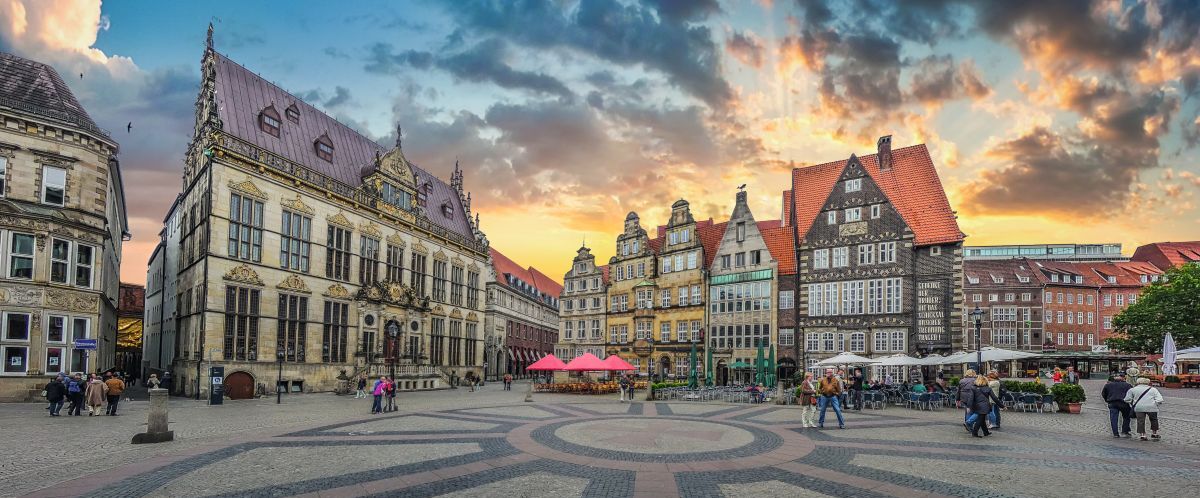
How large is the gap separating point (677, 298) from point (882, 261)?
52.8 feet

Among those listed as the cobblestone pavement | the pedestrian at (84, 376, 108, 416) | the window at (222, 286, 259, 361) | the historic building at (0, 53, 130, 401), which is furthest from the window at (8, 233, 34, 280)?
the pedestrian at (84, 376, 108, 416)

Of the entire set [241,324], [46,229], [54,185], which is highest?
[54,185]

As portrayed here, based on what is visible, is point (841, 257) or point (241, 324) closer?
point (241, 324)

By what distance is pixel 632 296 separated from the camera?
2201 inches

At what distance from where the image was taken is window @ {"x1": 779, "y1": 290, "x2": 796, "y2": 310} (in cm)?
4794

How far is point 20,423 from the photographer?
1936 centimetres

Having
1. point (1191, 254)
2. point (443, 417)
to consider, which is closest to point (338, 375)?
point (443, 417)

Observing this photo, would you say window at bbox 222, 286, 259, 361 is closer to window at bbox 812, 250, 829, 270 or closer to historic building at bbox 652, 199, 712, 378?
historic building at bbox 652, 199, 712, 378

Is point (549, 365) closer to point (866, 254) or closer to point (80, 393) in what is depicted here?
point (80, 393)

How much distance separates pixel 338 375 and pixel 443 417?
18.9 meters

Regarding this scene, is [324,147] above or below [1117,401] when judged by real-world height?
above

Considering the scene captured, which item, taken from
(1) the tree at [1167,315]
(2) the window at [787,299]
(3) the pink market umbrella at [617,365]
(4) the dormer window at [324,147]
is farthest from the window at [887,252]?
(4) the dormer window at [324,147]

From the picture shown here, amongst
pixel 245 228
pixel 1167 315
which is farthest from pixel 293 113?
pixel 1167 315

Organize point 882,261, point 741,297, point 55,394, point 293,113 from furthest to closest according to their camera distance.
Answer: point 741,297 → point 882,261 → point 293,113 → point 55,394
